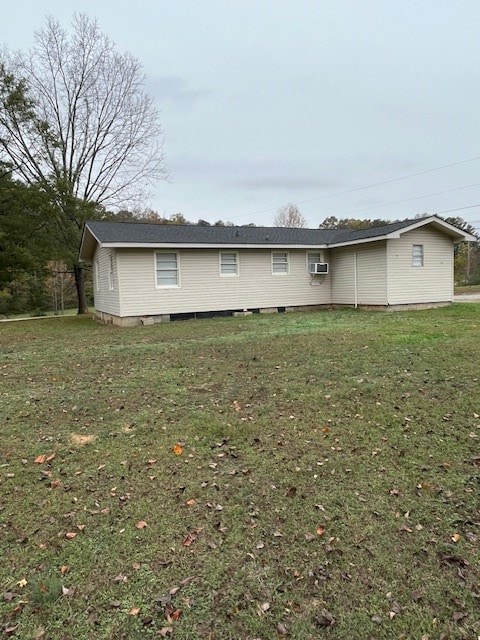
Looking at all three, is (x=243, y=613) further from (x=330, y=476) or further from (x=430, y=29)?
(x=430, y=29)

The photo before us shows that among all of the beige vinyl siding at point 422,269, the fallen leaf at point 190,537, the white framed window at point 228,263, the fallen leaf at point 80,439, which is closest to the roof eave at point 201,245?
the white framed window at point 228,263

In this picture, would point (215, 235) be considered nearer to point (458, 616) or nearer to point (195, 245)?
point (195, 245)

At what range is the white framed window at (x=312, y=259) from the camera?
16328mm

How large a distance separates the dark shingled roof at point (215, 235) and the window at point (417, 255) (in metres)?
1.08

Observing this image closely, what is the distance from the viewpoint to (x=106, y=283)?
15008 mm

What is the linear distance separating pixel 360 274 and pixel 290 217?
105 feet

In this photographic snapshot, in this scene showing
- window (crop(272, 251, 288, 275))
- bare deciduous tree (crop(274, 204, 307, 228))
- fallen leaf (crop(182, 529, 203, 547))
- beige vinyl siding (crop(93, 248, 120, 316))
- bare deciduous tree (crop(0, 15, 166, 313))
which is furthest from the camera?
bare deciduous tree (crop(274, 204, 307, 228))

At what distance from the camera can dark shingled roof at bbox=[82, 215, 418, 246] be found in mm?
13305

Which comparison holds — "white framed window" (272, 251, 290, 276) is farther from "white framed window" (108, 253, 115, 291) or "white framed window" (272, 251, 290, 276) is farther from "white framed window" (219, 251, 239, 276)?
"white framed window" (108, 253, 115, 291)

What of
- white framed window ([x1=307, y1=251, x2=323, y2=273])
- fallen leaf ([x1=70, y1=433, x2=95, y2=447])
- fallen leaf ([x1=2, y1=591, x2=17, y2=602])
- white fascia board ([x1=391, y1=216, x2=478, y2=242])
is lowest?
fallen leaf ([x1=2, y1=591, x2=17, y2=602])

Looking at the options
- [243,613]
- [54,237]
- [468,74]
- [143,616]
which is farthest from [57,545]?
[468,74]

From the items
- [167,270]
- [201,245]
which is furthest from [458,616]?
[201,245]

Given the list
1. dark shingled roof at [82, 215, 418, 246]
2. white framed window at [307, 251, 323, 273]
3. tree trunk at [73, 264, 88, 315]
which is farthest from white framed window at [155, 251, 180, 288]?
tree trunk at [73, 264, 88, 315]

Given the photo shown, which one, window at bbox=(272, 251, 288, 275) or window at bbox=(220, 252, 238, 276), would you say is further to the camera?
window at bbox=(272, 251, 288, 275)
